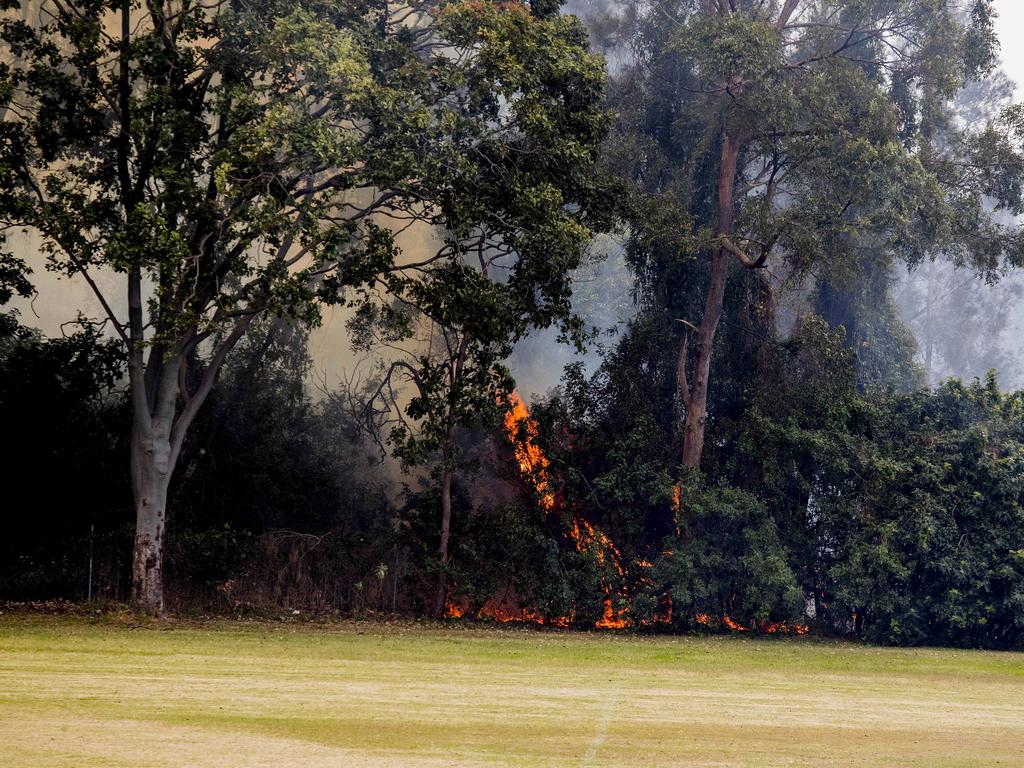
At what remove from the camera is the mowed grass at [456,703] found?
937 cm

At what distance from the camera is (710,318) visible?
92.0ft

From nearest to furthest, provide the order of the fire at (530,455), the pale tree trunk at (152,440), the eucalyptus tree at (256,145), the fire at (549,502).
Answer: the eucalyptus tree at (256,145)
the pale tree trunk at (152,440)
the fire at (549,502)
the fire at (530,455)

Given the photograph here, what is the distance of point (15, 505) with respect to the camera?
2430 cm

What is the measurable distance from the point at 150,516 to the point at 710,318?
1214 centimetres

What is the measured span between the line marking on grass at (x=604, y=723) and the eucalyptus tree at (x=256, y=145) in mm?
8459

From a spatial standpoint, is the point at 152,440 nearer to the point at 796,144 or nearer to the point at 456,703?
the point at 456,703

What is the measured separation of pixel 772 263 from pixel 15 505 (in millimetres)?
16327

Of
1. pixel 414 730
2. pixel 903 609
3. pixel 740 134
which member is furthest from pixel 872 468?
pixel 414 730

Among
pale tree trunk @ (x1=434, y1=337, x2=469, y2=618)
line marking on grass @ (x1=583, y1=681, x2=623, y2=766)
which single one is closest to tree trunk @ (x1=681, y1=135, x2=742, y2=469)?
pale tree trunk @ (x1=434, y1=337, x2=469, y2=618)

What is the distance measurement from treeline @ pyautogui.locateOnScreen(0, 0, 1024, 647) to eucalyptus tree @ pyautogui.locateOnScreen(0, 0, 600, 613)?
0.08 meters

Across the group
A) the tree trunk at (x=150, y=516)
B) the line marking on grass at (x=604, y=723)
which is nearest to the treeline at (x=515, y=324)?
the tree trunk at (x=150, y=516)

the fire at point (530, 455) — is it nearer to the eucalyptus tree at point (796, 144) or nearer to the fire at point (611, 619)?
the fire at point (611, 619)

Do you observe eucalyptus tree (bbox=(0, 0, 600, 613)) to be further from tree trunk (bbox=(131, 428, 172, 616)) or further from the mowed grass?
the mowed grass

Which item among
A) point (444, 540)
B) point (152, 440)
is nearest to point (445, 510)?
point (444, 540)
